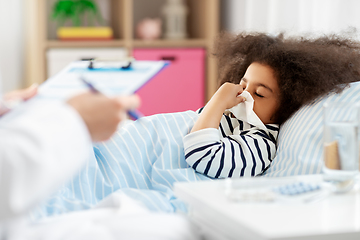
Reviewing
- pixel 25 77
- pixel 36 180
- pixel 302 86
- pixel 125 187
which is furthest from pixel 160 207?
pixel 25 77

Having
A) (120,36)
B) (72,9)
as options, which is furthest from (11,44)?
(120,36)

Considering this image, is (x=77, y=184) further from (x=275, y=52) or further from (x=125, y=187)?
(x=275, y=52)

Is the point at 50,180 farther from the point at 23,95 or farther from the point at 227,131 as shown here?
the point at 227,131

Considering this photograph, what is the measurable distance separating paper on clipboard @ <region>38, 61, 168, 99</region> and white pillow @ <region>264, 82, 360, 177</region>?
1.44 ft

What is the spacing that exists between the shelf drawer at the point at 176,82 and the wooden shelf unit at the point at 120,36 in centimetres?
6

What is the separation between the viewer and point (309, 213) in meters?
0.57

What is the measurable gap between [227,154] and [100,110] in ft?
1.61

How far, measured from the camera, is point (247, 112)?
115 centimetres

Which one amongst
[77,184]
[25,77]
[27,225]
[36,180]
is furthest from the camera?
[25,77]

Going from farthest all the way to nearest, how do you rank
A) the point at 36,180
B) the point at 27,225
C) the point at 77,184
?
the point at 77,184
the point at 27,225
the point at 36,180

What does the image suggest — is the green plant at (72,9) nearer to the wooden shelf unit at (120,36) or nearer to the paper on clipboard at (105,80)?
the wooden shelf unit at (120,36)

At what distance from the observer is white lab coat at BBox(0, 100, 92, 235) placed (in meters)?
0.47

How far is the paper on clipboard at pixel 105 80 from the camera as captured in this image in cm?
65

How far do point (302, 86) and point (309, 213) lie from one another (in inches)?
25.0
